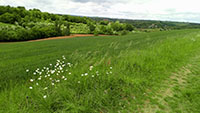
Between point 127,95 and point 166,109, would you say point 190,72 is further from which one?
point 127,95

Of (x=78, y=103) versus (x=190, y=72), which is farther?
(x=190, y=72)

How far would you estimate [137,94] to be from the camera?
3.38m

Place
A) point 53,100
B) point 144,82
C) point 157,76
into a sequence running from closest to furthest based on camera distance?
1. point 53,100
2. point 144,82
3. point 157,76

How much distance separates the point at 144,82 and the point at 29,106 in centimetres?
352

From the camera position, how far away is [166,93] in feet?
11.4

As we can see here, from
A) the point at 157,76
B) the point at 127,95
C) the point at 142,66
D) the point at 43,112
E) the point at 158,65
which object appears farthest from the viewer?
the point at 158,65

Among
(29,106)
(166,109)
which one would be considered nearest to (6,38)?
(29,106)

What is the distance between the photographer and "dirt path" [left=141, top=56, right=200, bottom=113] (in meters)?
2.83

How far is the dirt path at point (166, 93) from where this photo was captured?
283 cm

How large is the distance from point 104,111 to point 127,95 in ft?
3.00

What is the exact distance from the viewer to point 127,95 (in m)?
3.28

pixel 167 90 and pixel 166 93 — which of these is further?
pixel 167 90

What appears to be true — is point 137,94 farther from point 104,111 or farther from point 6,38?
point 6,38

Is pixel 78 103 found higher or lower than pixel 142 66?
lower
